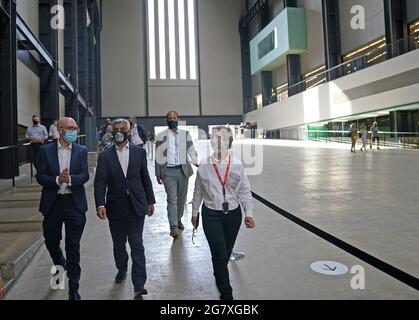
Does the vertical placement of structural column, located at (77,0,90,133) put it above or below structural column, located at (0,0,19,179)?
above

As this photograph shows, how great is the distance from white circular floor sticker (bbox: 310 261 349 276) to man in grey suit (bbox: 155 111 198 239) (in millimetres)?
2176

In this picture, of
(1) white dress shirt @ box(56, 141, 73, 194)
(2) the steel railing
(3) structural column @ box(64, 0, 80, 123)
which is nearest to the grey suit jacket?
(1) white dress shirt @ box(56, 141, 73, 194)

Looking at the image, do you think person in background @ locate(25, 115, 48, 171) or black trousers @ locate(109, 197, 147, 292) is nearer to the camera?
black trousers @ locate(109, 197, 147, 292)

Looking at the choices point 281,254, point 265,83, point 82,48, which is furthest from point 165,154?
point 265,83

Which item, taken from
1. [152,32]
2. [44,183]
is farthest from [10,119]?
[152,32]

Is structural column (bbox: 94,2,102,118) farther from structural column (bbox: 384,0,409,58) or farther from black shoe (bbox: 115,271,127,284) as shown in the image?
black shoe (bbox: 115,271,127,284)

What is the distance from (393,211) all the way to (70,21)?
23.2m

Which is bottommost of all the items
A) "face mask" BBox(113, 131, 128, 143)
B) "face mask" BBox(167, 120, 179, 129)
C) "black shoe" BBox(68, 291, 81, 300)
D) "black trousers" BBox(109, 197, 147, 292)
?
"black shoe" BBox(68, 291, 81, 300)

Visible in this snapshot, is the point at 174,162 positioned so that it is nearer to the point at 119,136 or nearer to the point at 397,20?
the point at 119,136

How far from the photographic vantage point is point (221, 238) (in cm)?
339

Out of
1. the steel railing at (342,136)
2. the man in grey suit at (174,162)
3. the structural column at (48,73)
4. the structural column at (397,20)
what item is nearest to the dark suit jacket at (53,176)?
the man in grey suit at (174,162)

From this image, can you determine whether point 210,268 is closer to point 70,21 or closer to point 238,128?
point 70,21

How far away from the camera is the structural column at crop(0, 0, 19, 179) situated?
9.73 meters
